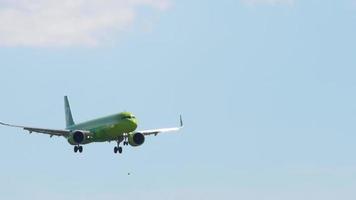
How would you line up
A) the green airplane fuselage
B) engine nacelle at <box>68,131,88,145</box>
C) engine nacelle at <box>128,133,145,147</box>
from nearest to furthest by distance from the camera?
the green airplane fuselage
engine nacelle at <box>68,131,88,145</box>
engine nacelle at <box>128,133,145,147</box>

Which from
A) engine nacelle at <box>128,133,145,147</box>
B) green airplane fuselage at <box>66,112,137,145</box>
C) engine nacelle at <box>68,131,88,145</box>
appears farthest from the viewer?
engine nacelle at <box>128,133,145,147</box>

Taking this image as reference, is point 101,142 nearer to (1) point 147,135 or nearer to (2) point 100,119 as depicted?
(2) point 100,119

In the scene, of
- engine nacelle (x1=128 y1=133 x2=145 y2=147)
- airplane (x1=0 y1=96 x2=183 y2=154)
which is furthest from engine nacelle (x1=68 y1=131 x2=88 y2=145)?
engine nacelle (x1=128 y1=133 x2=145 y2=147)

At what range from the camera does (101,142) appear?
176375mm

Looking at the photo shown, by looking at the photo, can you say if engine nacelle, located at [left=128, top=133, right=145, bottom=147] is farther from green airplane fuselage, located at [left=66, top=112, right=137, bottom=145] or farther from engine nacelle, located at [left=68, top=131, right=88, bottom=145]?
engine nacelle, located at [left=68, top=131, right=88, bottom=145]

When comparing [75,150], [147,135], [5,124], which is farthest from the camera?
[147,135]

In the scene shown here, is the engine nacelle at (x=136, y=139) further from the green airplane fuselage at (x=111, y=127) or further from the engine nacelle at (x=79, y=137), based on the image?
the engine nacelle at (x=79, y=137)

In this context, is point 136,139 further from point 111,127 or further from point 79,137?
point 79,137

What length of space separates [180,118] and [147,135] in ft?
23.6

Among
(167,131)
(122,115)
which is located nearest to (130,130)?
(122,115)

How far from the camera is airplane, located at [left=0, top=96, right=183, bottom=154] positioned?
172 meters

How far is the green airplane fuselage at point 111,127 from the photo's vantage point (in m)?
172

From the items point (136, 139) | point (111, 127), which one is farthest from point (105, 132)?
point (136, 139)

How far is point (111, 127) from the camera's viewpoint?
566ft
